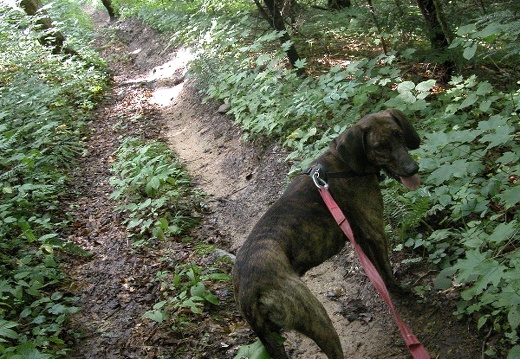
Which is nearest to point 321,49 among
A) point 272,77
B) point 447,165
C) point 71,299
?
point 272,77

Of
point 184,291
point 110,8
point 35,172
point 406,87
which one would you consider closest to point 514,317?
point 184,291

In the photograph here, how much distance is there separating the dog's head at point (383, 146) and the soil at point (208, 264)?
117cm

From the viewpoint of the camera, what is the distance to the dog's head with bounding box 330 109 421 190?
390cm

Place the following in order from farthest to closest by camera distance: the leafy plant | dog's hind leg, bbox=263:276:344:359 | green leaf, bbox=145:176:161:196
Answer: green leaf, bbox=145:176:161:196 → the leafy plant → dog's hind leg, bbox=263:276:344:359

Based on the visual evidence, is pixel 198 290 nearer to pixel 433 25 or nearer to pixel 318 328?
pixel 318 328

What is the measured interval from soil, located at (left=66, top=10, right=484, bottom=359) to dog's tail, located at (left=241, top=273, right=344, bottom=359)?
942 mm

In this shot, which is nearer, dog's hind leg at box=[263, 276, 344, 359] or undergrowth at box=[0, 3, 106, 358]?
dog's hind leg at box=[263, 276, 344, 359]

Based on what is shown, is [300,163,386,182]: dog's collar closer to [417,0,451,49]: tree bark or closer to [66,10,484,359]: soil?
[66,10,484,359]: soil

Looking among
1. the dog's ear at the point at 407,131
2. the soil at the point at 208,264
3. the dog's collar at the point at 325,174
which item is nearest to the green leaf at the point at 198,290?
the soil at the point at 208,264

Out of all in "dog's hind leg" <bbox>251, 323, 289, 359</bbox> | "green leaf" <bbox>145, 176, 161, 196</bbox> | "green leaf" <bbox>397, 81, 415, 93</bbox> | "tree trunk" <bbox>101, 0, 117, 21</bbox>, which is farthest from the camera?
"tree trunk" <bbox>101, 0, 117, 21</bbox>

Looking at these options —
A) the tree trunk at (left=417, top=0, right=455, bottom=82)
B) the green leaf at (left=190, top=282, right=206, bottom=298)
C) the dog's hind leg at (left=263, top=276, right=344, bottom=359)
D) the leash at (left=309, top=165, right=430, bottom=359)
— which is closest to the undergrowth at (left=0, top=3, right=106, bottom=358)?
→ the green leaf at (left=190, top=282, right=206, bottom=298)

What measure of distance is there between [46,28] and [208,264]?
1432 cm

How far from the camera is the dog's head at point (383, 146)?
3.90 meters

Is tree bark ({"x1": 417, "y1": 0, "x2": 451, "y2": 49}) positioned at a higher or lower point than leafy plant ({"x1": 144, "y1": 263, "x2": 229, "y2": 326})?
higher
